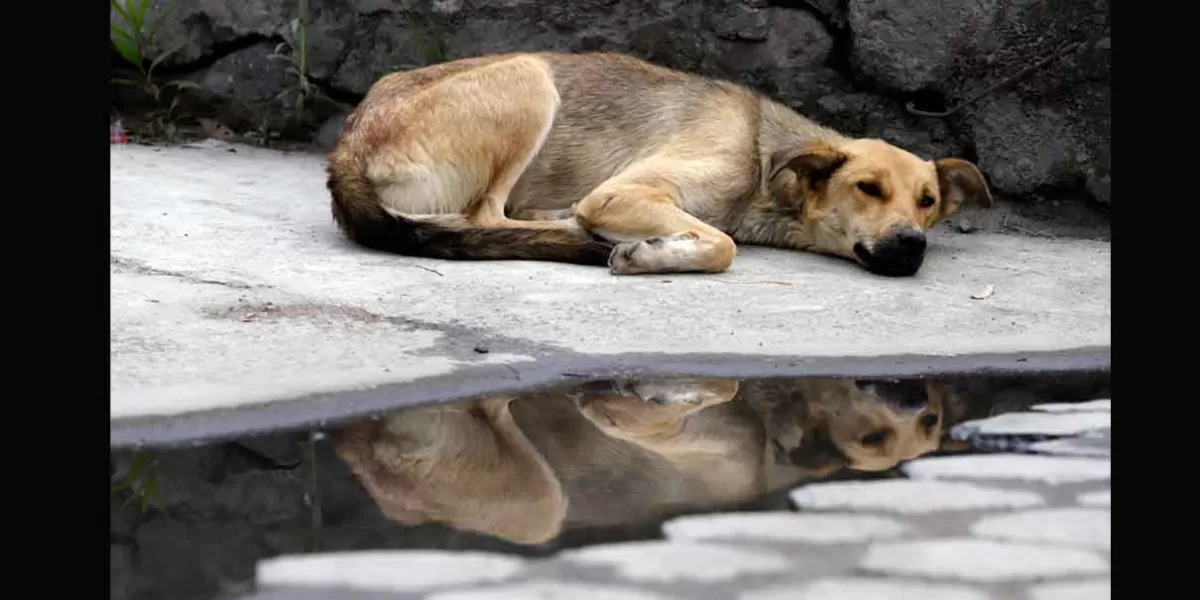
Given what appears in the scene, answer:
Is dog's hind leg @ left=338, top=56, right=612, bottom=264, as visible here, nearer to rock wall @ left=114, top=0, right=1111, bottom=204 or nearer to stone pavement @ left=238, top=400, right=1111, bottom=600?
rock wall @ left=114, top=0, right=1111, bottom=204

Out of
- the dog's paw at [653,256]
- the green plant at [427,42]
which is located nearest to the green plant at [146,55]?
the green plant at [427,42]

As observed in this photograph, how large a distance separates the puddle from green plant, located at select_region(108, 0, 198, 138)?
195 inches

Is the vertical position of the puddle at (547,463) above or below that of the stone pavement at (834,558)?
below

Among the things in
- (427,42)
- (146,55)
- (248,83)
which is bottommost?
(248,83)

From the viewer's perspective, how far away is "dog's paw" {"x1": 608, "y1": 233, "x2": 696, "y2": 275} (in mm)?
5453

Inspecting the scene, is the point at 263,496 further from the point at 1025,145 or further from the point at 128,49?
the point at 128,49

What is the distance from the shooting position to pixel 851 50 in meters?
7.11

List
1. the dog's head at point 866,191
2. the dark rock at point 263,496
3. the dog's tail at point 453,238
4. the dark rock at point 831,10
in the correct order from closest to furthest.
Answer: the dark rock at point 263,496
the dog's tail at point 453,238
the dog's head at point 866,191
the dark rock at point 831,10

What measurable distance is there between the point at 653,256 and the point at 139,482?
8.78 feet

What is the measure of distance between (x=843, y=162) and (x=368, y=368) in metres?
2.92

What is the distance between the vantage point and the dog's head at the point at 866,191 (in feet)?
19.6

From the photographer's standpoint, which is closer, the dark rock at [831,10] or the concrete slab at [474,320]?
the concrete slab at [474,320]

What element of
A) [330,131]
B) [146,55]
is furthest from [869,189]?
[146,55]

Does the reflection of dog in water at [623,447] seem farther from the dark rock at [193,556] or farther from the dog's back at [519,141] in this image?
the dog's back at [519,141]
